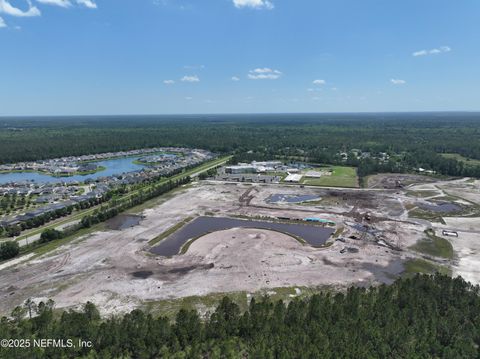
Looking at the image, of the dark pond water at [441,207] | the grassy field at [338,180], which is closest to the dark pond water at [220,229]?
the dark pond water at [441,207]

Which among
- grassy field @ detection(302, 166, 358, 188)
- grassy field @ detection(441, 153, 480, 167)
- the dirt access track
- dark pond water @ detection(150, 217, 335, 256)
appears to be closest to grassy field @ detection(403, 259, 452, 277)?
the dirt access track

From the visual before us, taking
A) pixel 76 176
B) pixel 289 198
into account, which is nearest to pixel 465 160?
pixel 289 198

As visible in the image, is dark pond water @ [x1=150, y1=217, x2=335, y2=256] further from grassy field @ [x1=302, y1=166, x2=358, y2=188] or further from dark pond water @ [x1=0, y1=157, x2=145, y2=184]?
dark pond water @ [x1=0, y1=157, x2=145, y2=184]

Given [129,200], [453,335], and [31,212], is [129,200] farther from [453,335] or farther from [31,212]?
[453,335]

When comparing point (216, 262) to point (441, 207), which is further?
point (441, 207)

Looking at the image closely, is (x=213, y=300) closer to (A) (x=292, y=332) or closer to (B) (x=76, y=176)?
(A) (x=292, y=332)

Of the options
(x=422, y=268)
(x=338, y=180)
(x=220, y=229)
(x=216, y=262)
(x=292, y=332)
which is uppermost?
(x=292, y=332)

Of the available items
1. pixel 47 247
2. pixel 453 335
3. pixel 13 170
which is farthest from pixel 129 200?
pixel 13 170
